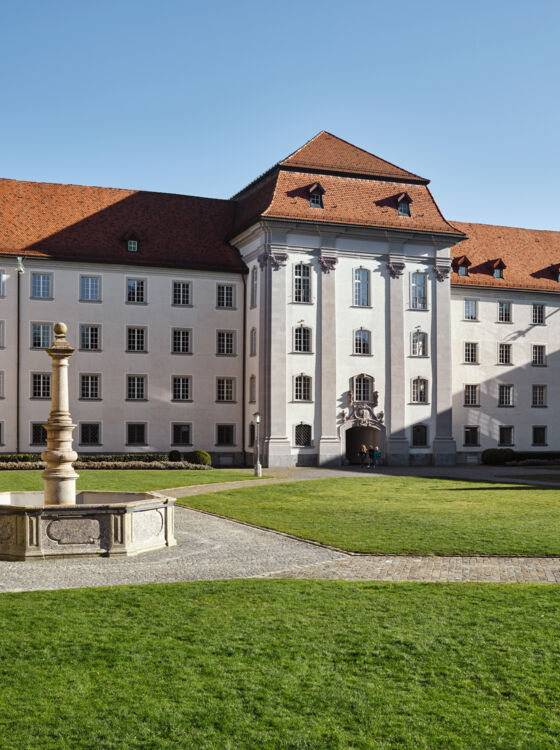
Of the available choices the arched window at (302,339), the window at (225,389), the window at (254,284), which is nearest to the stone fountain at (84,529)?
the arched window at (302,339)

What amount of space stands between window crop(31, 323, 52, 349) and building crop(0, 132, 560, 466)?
0.25 feet

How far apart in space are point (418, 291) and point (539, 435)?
1528 cm

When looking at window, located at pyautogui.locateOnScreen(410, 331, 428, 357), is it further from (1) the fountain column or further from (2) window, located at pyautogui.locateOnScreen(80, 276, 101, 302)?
(1) the fountain column

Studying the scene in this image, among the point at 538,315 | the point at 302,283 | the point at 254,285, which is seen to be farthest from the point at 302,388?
the point at 538,315

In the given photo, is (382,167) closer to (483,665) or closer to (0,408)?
(0,408)

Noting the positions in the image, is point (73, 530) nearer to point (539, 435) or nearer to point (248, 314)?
point (248, 314)

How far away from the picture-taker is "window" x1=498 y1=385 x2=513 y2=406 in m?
61.5

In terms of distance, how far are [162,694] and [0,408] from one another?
44359mm

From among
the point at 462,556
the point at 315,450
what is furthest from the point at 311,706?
the point at 315,450

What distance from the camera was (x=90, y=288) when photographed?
5319 cm

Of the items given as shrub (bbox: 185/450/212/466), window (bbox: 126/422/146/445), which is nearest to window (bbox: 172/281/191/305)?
window (bbox: 126/422/146/445)

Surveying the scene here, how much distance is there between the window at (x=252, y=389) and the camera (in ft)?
178

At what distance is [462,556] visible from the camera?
60.0ft

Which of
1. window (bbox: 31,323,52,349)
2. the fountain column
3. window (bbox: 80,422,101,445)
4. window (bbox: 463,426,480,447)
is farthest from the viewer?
window (bbox: 463,426,480,447)
